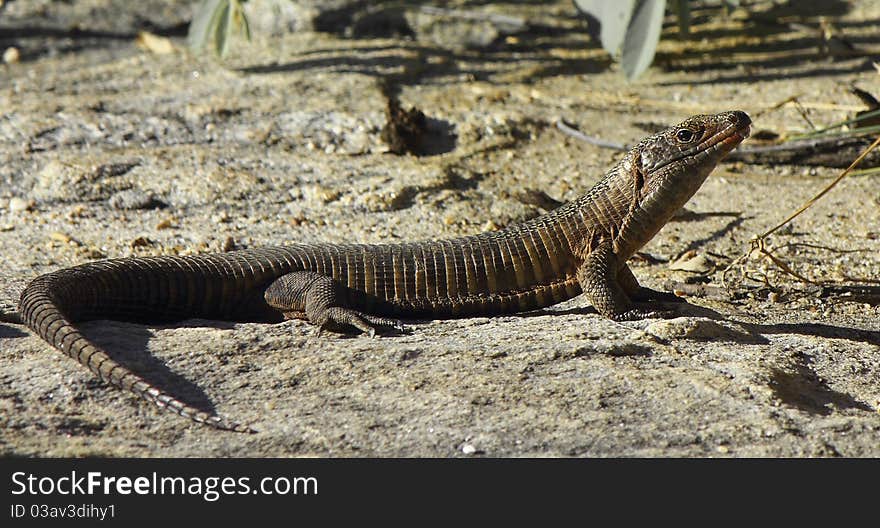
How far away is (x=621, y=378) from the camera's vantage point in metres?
4.20

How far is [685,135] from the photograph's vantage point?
5.32 metres

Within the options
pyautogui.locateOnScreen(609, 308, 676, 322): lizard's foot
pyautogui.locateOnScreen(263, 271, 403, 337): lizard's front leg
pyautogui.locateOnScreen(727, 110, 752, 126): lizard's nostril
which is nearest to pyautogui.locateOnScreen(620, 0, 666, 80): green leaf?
pyautogui.locateOnScreen(727, 110, 752, 126): lizard's nostril

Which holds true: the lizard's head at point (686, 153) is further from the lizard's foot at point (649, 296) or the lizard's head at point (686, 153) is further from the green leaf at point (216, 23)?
the green leaf at point (216, 23)

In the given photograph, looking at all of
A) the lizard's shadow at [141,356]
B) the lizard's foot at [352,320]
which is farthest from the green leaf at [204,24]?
the lizard's foot at [352,320]

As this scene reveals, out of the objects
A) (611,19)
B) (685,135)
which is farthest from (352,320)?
(611,19)

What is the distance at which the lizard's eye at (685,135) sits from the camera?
209 inches

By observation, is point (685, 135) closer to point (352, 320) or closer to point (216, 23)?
point (352, 320)

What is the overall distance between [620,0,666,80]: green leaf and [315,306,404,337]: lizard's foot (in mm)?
3279

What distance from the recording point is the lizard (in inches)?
197

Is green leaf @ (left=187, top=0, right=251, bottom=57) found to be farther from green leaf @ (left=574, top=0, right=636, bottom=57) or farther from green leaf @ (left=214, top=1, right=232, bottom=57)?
green leaf @ (left=574, top=0, right=636, bottom=57)

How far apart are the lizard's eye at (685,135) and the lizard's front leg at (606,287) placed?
0.63 meters

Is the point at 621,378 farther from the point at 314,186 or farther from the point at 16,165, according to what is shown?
the point at 16,165

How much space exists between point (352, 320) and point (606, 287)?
1.23 metres

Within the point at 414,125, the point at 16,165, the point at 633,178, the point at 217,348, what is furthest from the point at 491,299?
the point at 16,165
